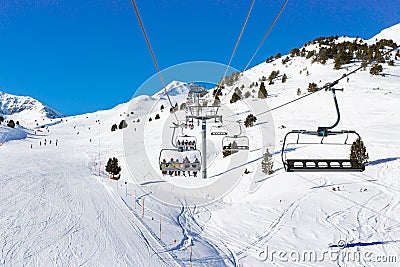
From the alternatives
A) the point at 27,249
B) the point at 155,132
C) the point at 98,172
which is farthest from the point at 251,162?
the point at 155,132

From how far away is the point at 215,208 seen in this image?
17719 millimetres

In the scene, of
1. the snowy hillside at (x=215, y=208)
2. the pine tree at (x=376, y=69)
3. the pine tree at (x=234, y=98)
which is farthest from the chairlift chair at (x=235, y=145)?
the pine tree at (x=376, y=69)

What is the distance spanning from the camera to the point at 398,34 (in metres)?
63.4

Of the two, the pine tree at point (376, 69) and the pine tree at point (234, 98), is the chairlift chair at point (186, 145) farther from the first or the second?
the pine tree at point (376, 69)

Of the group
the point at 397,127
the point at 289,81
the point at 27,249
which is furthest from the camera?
the point at 289,81

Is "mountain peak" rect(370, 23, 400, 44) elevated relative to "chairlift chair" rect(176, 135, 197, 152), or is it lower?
elevated

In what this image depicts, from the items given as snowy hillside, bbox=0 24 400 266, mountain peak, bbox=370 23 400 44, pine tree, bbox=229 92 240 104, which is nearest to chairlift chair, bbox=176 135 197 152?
snowy hillside, bbox=0 24 400 266

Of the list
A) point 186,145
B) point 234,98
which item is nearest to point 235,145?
point 186,145

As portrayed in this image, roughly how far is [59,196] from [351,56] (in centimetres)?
5023

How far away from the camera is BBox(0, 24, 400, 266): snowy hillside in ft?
35.5

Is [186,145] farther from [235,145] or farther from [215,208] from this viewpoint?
[235,145]

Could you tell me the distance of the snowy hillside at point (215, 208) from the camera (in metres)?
10.8

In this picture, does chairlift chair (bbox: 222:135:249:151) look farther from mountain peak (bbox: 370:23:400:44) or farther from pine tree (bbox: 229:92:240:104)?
mountain peak (bbox: 370:23:400:44)

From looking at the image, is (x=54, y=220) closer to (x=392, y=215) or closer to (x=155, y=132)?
(x=392, y=215)
